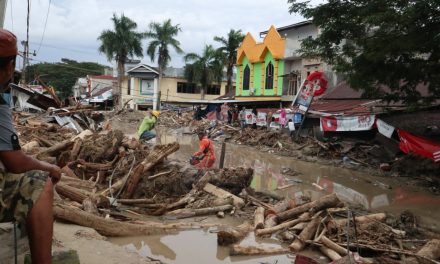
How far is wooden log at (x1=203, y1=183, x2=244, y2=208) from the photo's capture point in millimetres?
8773

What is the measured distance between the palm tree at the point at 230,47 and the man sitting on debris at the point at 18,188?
45704 mm

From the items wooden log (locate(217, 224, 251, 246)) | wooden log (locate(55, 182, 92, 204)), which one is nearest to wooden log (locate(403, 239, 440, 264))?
wooden log (locate(217, 224, 251, 246))

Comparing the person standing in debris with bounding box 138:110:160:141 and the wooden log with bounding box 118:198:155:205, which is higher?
the person standing in debris with bounding box 138:110:160:141

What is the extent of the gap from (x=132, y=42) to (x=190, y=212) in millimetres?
49735

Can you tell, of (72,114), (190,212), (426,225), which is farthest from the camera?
(72,114)

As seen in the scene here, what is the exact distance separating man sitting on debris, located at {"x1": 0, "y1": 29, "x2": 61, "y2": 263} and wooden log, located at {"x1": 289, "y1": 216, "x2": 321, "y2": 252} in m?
4.64

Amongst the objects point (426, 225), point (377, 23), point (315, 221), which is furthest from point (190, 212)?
point (377, 23)

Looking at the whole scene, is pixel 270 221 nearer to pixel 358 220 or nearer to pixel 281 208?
pixel 281 208

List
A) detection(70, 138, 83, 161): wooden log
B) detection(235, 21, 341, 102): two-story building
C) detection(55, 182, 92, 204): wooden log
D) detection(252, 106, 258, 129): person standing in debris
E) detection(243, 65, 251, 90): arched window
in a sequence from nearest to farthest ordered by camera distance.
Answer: detection(55, 182, 92, 204): wooden log, detection(70, 138, 83, 161): wooden log, detection(252, 106, 258, 129): person standing in debris, detection(235, 21, 341, 102): two-story building, detection(243, 65, 251, 90): arched window

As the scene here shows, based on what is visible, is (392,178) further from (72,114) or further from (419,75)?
(72,114)

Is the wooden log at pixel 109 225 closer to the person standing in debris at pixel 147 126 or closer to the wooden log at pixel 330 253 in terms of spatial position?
the wooden log at pixel 330 253

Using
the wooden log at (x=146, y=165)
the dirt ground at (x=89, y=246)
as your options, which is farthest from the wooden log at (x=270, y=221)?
the wooden log at (x=146, y=165)

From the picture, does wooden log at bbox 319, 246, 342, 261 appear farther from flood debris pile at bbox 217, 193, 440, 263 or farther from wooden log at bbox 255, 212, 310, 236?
wooden log at bbox 255, 212, 310, 236

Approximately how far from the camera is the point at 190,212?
26.9 ft
